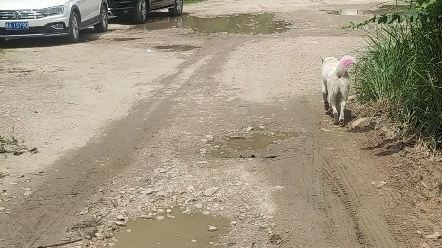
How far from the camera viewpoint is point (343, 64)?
7.45m

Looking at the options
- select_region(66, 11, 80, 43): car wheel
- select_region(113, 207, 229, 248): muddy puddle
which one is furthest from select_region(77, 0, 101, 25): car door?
select_region(113, 207, 229, 248): muddy puddle

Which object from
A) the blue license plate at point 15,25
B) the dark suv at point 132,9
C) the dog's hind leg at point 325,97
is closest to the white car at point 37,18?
the blue license plate at point 15,25

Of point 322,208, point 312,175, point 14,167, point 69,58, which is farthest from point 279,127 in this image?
point 69,58

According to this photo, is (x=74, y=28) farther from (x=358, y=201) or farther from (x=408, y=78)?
(x=358, y=201)

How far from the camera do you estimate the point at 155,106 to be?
28.7 ft

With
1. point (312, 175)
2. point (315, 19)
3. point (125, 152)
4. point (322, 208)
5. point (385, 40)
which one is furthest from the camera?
point (315, 19)

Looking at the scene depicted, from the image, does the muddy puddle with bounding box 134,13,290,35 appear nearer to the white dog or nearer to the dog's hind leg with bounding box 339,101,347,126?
the white dog

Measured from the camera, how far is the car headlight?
14164 millimetres

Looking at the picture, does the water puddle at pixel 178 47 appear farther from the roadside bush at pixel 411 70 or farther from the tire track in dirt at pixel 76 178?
the roadside bush at pixel 411 70

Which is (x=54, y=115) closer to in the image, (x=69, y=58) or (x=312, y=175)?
(x=312, y=175)

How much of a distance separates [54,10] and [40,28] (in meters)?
0.50

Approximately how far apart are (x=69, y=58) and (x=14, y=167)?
681 cm

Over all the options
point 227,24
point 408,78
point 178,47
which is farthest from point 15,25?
point 408,78

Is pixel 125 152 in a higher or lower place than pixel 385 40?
lower
